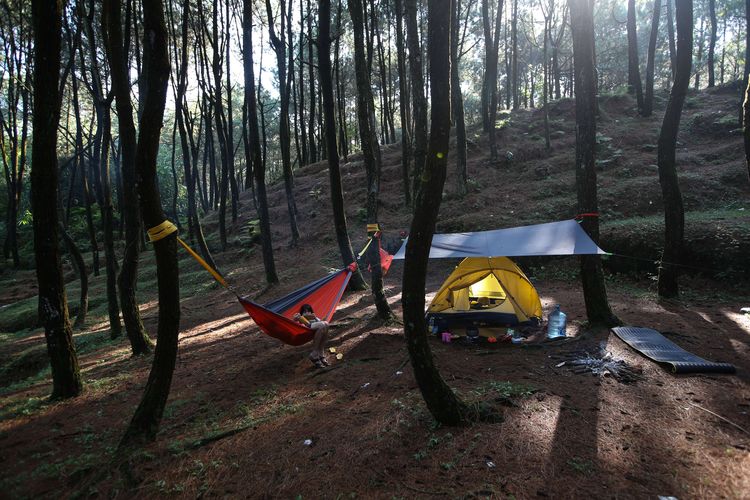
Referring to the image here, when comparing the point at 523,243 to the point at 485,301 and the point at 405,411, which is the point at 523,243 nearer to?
the point at 485,301

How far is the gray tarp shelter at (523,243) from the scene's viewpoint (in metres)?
5.27

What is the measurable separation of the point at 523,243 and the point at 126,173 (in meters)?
5.91

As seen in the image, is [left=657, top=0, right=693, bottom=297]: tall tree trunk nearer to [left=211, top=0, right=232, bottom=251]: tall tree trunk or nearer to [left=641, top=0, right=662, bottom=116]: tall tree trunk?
[left=641, top=0, right=662, bottom=116]: tall tree trunk

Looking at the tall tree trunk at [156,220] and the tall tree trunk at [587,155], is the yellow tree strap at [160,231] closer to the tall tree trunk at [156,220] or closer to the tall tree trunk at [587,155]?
the tall tree trunk at [156,220]

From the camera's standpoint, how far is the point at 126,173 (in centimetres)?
599

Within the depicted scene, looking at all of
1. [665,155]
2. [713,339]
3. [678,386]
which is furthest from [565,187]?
[678,386]

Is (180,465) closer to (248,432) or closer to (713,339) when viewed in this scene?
(248,432)

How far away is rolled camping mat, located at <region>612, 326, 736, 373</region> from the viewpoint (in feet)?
13.0

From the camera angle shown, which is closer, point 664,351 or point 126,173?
point 664,351

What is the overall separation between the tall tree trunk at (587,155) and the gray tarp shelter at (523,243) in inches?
11.2

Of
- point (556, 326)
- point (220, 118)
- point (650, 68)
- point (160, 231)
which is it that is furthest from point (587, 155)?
point (650, 68)

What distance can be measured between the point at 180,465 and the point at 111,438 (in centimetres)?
102

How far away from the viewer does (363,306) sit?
754 centimetres

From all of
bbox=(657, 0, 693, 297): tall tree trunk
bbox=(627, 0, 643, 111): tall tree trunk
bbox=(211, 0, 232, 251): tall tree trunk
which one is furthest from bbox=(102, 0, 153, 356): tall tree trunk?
→ bbox=(627, 0, 643, 111): tall tree trunk
